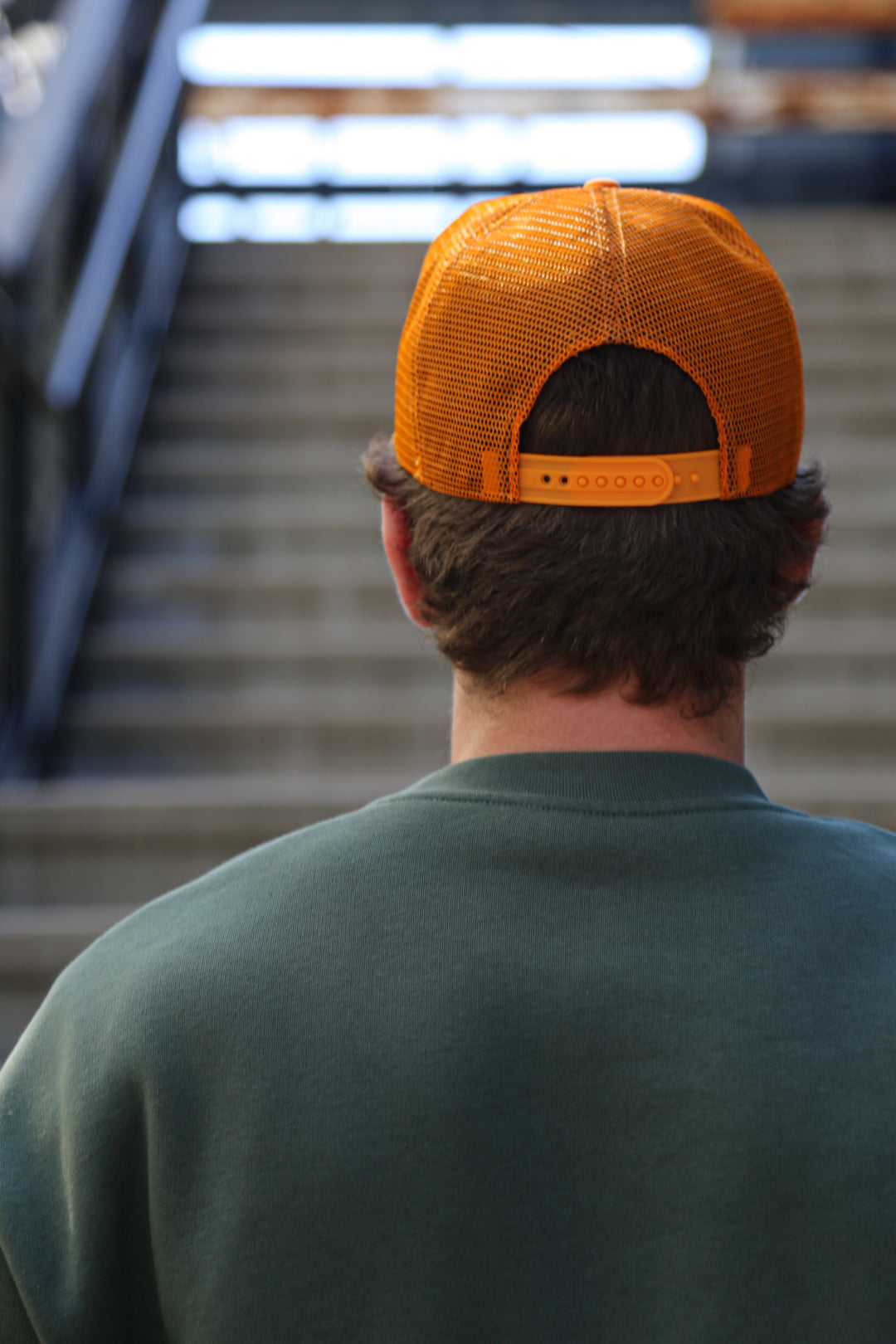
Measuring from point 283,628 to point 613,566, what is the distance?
102 inches

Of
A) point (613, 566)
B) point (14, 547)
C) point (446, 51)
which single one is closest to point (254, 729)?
point (14, 547)

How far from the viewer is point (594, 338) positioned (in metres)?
0.69

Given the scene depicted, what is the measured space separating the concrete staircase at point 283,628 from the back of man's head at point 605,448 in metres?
1.68

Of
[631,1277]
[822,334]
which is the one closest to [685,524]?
[631,1277]

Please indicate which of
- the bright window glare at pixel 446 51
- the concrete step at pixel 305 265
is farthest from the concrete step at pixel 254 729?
the bright window glare at pixel 446 51

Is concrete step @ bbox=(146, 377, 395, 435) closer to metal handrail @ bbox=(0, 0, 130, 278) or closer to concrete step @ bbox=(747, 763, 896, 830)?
metal handrail @ bbox=(0, 0, 130, 278)

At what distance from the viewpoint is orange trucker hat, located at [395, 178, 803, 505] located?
69 centimetres

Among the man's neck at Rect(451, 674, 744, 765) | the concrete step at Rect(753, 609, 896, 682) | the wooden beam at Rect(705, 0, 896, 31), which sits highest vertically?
the wooden beam at Rect(705, 0, 896, 31)

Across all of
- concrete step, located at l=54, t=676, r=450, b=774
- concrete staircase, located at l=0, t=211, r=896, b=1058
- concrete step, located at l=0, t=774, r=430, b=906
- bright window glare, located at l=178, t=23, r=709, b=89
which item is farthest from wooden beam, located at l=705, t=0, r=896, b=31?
concrete step, located at l=0, t=774, r=430, b=906

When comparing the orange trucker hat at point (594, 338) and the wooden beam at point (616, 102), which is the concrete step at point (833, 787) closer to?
the orange trucker hat at point (594, 338)

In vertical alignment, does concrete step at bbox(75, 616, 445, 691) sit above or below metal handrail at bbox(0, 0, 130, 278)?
below

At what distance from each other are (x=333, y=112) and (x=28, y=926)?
15.4 ft

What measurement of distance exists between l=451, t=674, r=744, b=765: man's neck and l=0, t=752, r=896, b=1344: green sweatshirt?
57 millimetres

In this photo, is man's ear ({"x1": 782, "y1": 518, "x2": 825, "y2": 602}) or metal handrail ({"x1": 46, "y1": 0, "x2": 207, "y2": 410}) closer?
man's ear ({"x1": 782, "y1": 518, "x2": 825, "y2": 602})
